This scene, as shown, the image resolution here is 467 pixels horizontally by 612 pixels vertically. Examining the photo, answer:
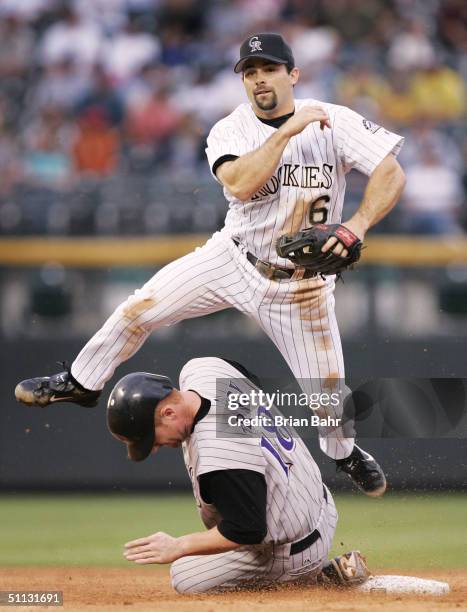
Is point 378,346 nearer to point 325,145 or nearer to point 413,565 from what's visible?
point 413,565

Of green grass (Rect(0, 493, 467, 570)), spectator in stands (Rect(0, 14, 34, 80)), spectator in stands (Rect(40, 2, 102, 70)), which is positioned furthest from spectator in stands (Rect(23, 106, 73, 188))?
green grass (Rect(0, 493, 467, 570))

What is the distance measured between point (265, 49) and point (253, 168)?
541 mm

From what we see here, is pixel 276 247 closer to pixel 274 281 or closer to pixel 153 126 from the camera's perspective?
pixel 274 281

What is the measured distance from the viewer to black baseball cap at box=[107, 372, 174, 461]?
4309 mm

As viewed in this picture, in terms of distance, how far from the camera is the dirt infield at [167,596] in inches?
162

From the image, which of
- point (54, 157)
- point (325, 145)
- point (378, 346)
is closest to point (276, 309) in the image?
point (325, 145)

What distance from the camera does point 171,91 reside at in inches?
409

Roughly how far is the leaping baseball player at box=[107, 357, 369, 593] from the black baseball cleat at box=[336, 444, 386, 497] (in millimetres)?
650

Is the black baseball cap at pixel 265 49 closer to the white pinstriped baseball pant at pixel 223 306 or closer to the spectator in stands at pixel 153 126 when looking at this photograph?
the white pinstriped baseball pant at pixel 223 306

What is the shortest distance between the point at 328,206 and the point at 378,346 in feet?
9.64

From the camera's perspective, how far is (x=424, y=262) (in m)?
8.17

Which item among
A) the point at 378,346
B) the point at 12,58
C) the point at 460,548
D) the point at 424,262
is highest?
the point at 12,58

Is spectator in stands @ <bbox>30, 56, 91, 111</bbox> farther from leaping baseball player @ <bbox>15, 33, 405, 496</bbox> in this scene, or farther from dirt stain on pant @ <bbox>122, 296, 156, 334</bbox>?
dirt stain on pant @ <bbox>122, 296, 156, 334</bbox>

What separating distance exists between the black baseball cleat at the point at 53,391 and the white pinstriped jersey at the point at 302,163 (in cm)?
100
